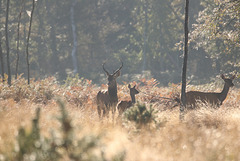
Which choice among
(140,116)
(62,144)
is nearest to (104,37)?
(140,116)

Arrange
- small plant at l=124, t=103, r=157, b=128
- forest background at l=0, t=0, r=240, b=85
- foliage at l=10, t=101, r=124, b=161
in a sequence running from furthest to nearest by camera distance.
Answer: forest background at l=0, t=0, r=240, b=85 → small plant at l=124, t=103, r=157, b=128 → foliage at l=10, t=101, r=124, b=161

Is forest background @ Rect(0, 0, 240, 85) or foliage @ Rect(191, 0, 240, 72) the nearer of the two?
foliage @ Rect(191, 0, 240, 72)

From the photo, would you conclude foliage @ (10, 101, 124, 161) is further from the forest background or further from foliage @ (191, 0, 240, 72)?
the forest background

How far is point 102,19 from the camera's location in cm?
3875

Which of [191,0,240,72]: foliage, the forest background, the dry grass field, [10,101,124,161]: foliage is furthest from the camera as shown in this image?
the forest background

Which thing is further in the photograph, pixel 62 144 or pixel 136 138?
pixel 136 138

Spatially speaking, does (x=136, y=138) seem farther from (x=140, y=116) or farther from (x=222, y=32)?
(x=222, y=32)

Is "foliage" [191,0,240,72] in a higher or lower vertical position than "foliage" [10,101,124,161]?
higher

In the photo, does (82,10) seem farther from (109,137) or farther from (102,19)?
(109,137)

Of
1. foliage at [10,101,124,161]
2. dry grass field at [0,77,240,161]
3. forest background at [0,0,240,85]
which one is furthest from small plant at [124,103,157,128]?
forest background at [0,0,240,85]

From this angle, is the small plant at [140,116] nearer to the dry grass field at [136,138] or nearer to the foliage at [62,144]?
the dry grass field at [136,138]

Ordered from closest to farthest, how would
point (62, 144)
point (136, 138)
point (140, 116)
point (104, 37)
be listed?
point (62, 144) → point (136, 138) → point (140, 116) → point (104, 37)

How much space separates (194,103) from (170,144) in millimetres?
4546

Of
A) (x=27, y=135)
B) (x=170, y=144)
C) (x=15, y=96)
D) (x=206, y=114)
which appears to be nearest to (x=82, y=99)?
(x=15, y=96)
